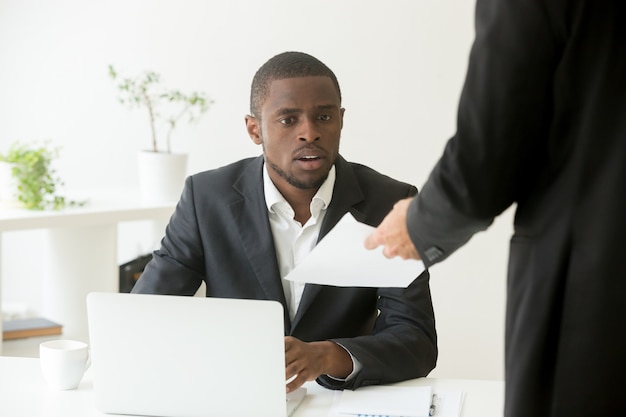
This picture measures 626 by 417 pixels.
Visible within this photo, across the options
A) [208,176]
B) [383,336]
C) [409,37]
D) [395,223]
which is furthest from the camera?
[409,37]

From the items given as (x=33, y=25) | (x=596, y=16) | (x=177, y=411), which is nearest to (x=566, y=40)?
(x=596, y=16)

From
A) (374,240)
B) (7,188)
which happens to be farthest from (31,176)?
(374,240)

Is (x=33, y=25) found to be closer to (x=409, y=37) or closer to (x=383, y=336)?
(x=409, y=37)

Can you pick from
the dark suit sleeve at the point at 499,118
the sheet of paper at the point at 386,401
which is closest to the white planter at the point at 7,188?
the sheet of paper at the point at 386,401

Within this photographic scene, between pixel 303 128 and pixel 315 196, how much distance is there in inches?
7.0

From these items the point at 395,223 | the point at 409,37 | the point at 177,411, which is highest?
the point at 409,37

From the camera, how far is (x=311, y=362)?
6.31 ft

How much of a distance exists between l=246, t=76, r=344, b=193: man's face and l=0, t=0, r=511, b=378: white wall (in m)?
2.58

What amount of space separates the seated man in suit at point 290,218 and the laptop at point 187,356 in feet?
1.56

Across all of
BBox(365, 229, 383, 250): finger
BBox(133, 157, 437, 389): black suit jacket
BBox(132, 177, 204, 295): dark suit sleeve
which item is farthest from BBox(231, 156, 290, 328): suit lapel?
BBox(365, 229, 383, 250): finger

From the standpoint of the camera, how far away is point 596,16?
1.25m

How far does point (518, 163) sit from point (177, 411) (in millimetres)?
823

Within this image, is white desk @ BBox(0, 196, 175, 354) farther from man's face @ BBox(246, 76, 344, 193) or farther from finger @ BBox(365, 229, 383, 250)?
finger @ BBox(365, 229, 383, 250)

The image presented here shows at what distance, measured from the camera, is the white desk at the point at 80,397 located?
183 centimetres
